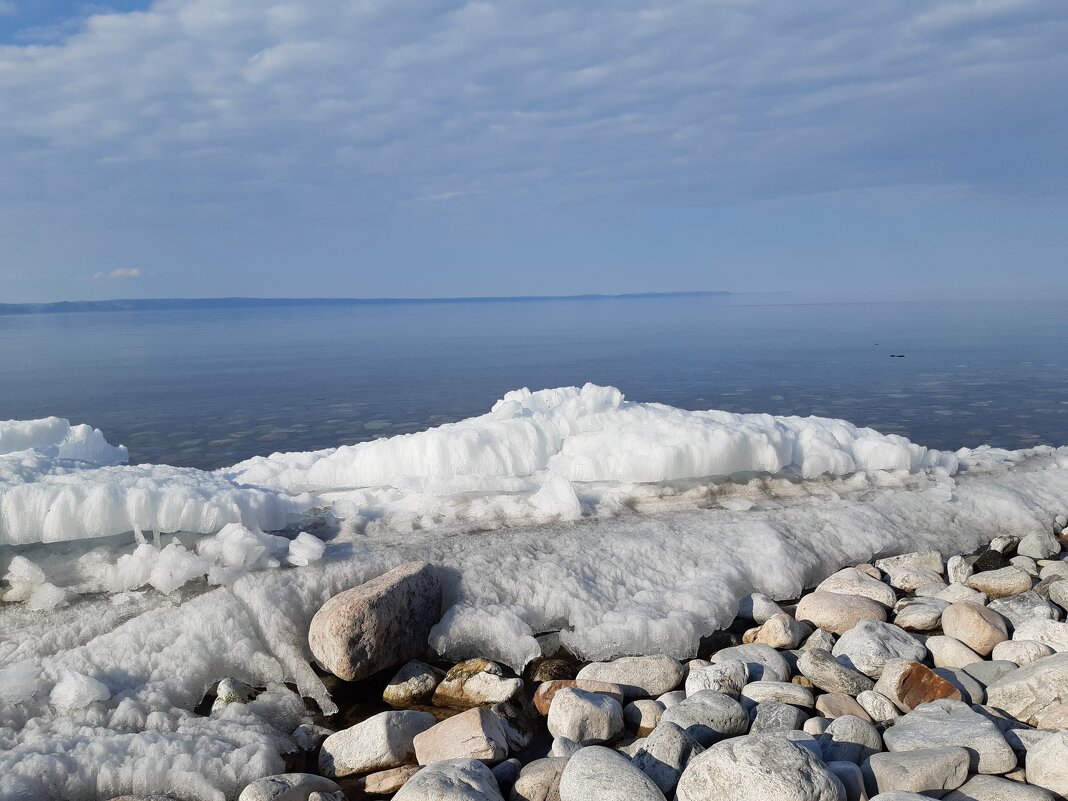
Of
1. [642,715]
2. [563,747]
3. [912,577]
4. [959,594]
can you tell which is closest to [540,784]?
[563,747]

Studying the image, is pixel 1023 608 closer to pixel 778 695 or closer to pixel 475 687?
pixel 778 695

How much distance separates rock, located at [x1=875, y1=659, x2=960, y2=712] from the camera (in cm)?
486

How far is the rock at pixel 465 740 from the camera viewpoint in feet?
14.4

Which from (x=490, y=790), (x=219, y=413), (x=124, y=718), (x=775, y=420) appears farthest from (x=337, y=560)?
(x=219, y=413)

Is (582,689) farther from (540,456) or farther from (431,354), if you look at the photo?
(431,354)

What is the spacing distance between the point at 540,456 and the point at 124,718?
17.6ft

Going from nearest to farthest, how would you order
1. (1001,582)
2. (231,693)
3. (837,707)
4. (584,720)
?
(584,720) → (837,707) → (231,693) → (1001,582)

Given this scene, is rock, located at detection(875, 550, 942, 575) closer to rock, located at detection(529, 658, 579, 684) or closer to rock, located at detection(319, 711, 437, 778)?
rock, located at detection(529, 658, 579, 684)

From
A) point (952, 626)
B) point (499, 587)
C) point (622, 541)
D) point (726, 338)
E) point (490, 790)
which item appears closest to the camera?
point (490, 790)

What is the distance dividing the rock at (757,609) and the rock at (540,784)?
2719mm

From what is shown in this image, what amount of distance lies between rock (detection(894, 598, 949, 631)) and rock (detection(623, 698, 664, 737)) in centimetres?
243

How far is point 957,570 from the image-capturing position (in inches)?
277

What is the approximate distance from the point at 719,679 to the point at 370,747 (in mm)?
2204

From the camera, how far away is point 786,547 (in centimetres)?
722
